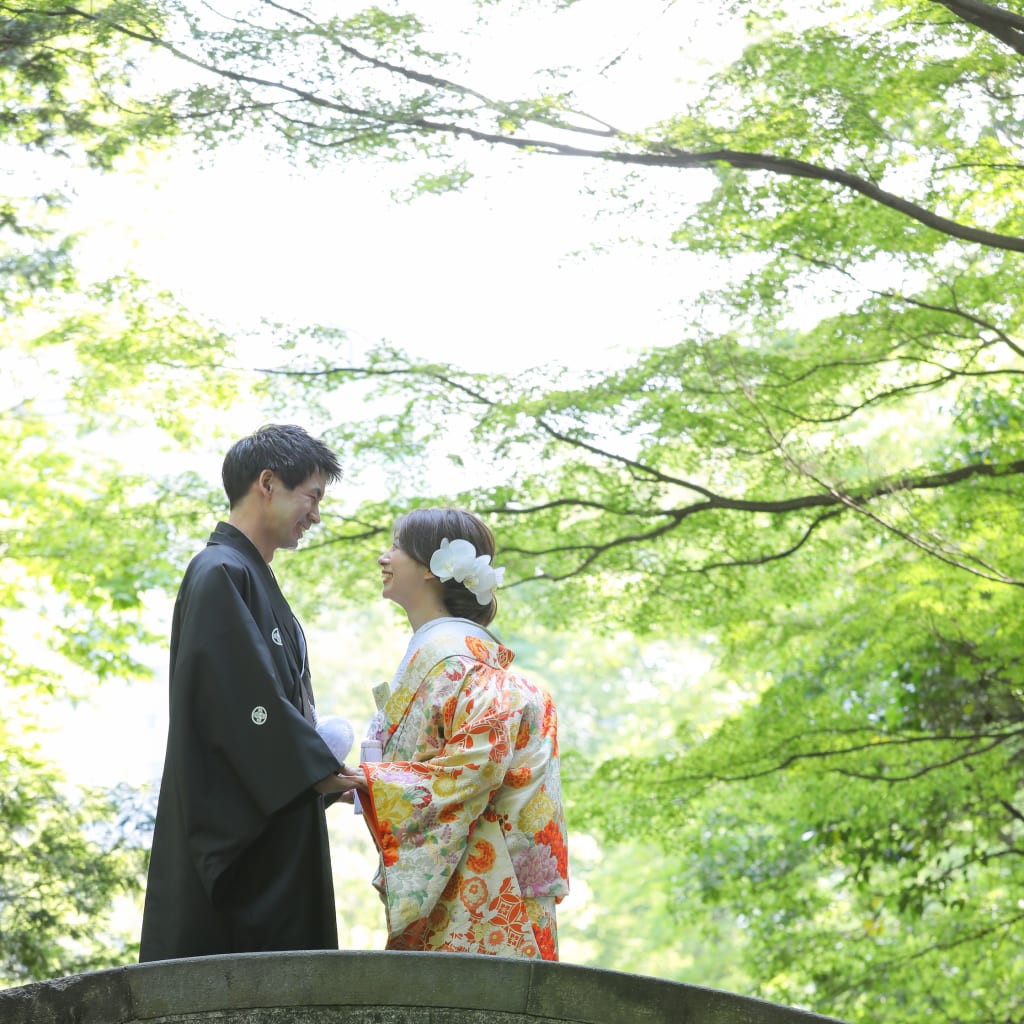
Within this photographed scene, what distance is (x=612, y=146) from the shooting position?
517 cm

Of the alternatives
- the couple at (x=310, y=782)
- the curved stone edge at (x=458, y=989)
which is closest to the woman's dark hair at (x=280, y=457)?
the couple at (x=310, y=782)

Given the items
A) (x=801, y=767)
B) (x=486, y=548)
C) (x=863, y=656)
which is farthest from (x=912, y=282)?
(x=486, y=548)

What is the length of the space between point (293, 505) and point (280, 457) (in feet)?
0.37

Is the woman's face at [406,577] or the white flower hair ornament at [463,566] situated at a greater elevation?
the white flower hair ornament at [463,566]

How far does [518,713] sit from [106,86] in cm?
425

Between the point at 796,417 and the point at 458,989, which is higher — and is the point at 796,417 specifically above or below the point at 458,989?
below

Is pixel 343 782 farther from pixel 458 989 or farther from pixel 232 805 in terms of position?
pixel 458 989

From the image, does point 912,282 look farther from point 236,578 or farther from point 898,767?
point 236,578

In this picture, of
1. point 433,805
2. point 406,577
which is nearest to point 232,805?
point 433,805

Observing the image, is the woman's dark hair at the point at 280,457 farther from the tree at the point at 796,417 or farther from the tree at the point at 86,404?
the tree at the point at 86,404

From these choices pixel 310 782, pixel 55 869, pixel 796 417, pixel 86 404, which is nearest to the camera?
pixel 310 782

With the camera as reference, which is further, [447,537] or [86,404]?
[86,404]

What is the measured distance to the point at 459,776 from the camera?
8.60 feet

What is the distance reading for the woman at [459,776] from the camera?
263cm
